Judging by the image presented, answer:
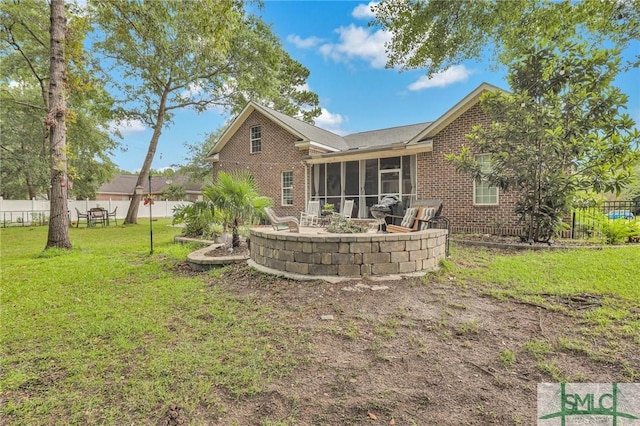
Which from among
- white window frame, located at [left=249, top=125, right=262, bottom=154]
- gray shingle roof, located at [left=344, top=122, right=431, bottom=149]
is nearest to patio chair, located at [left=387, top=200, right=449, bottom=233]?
gray shingle roof, located at [left=344, top=122, right=431, bottom=149]

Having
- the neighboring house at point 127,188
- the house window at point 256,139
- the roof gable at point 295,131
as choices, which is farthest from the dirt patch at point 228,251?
the neighboring house at point 127,188

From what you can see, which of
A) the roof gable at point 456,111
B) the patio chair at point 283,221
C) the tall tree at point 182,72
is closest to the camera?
the patio chair at point 283,221

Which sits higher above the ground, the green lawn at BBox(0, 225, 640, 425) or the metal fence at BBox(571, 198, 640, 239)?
the metal fence at BBox(571, 198, 640, 239)

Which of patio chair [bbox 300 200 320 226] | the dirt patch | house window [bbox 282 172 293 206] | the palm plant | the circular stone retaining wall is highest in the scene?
house window [bbox 282 172 293 206]

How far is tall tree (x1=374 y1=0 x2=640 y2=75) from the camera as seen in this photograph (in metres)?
5.27

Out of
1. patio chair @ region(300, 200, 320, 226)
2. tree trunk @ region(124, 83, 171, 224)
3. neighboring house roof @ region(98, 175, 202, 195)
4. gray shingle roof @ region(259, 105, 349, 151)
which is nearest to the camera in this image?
patio chair @ region(300, 200, 320, 226)

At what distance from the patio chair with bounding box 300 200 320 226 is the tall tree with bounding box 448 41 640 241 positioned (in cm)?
556

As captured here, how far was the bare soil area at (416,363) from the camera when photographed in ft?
6.26

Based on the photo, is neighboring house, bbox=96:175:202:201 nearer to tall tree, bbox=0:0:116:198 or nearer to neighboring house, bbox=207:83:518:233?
tall tree, bbox=0:0:116:198

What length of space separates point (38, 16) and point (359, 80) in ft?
46.3

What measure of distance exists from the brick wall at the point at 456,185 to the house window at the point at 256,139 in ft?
25.7

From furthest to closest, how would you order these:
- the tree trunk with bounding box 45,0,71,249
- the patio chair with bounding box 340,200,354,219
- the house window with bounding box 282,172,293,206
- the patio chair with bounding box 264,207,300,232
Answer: the house window with bounding box 282,172,293,206 → the patio chair with bounding box 340,200,354,219 → the tree trunk with bounding box 45,0,71,249 → the patio chair with bounding box 264,207,300,232

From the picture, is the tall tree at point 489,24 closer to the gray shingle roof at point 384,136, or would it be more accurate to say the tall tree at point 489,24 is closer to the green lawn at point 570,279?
the green lawn at point 570,279

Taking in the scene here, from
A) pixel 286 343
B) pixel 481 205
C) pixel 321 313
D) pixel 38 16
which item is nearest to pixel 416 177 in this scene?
pixel 481 205
